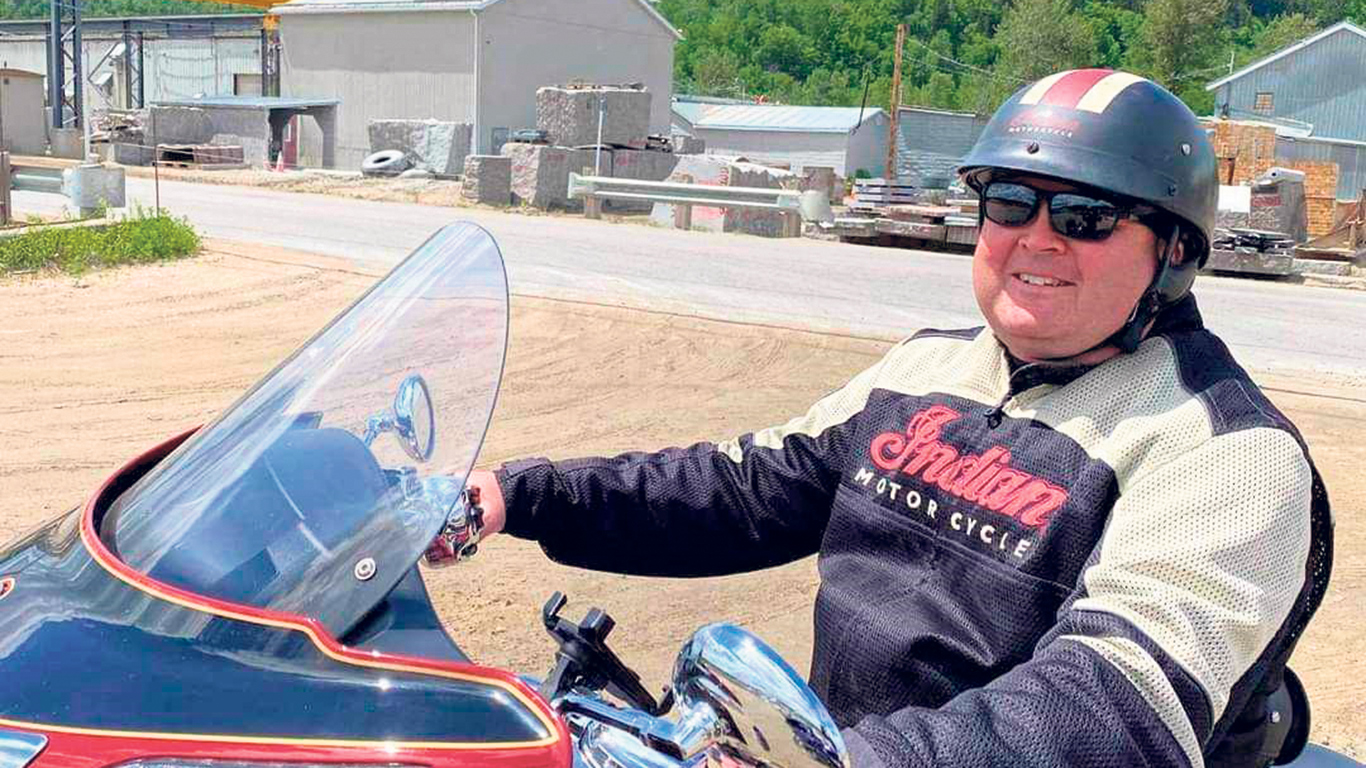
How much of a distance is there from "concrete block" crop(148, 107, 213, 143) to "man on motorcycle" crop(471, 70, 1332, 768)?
119 feet

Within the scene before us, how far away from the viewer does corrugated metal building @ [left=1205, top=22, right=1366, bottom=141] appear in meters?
53.8

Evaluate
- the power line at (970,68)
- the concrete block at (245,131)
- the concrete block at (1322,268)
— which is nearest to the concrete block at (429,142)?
the concrete block at (245,131)

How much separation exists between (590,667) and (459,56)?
39.4 meters

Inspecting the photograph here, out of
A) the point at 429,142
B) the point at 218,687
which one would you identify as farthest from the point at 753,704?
the point at 429,142

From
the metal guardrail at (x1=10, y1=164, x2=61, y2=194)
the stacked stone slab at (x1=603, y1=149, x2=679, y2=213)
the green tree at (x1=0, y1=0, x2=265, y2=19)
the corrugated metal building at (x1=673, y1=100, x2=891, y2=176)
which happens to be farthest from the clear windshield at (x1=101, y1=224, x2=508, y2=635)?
the green tree at (x1=0, y1=0, x2=265, y2=19)

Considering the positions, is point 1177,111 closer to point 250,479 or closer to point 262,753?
point 250,479

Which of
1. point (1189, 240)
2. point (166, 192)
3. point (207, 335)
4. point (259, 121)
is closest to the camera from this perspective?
point (1189, 240)

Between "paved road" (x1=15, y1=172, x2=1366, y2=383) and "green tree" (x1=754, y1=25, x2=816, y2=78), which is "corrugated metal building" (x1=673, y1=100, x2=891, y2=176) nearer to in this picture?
"paved road" (x1=15, y1=172, x2=1366, y2=383)

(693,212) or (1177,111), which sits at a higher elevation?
(1177,111)

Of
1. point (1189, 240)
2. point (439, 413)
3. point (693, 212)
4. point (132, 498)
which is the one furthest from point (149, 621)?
point (693, 212)

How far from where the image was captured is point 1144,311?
2.19m

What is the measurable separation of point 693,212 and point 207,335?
37.4 ft

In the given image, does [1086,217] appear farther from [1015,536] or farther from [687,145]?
[687,145]

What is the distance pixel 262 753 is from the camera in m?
1.38
